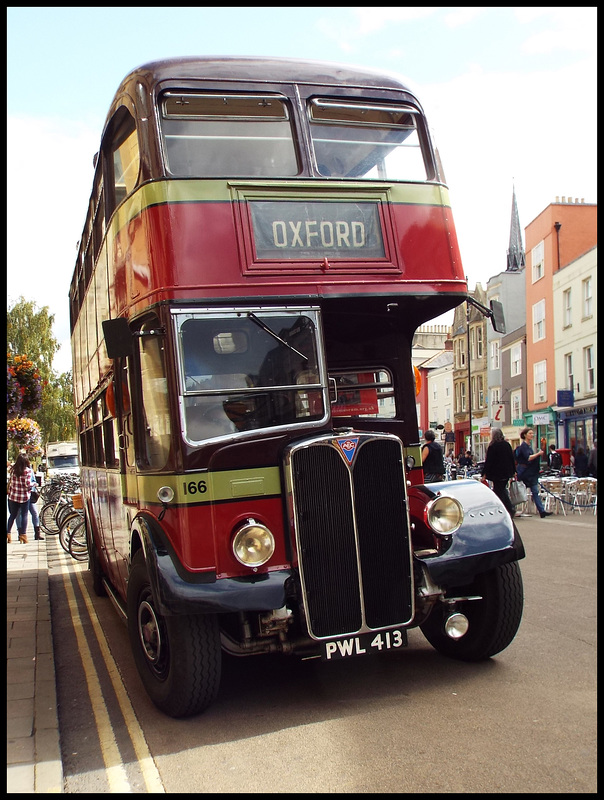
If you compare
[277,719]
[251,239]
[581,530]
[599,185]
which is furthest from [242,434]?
[581,530]

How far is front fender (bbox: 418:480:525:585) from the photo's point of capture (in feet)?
18.1

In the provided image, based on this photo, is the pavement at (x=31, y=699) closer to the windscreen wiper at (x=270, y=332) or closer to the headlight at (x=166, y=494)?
the headlight at (x=166, y=494)

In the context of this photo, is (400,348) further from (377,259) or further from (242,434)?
(242,434)

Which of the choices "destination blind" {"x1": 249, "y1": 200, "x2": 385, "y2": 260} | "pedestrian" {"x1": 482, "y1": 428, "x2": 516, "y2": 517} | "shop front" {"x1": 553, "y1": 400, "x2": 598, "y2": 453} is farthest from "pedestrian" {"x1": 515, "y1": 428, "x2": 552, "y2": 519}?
"shop front" {"x1": 553, "y1": 400, "x2": 598, "y2": 453}

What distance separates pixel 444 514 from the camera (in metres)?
5.73

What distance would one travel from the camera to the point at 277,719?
16.6 feet

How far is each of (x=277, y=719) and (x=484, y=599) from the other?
1813 mm

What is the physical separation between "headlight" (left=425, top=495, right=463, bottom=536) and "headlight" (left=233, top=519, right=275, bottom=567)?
48.3 inches

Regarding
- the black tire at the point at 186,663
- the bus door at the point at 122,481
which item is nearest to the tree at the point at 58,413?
the bus door at the point at 122,481

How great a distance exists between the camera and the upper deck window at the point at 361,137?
6051 millimetres

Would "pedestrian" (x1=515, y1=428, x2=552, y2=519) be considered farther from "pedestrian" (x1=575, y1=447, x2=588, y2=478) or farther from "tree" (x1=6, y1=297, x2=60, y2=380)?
"tree" (x1=6, y1=297, x2=60, y2=380)

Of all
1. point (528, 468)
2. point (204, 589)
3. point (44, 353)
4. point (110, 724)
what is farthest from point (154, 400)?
point (44, 353)

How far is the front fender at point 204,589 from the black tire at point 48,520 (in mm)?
14234

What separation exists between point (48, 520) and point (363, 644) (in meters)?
17.7
